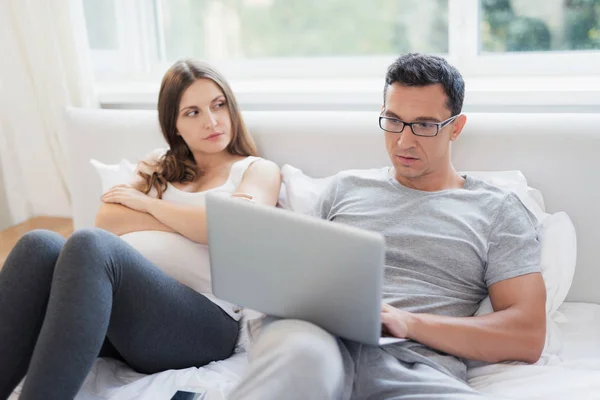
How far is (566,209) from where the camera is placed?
167 cm

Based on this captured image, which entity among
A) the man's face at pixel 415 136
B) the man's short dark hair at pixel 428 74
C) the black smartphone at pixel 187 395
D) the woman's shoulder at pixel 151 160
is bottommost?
the black smartphone at pixel 187 395

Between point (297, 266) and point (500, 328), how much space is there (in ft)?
1.68

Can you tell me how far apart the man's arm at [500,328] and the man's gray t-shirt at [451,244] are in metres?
0.03

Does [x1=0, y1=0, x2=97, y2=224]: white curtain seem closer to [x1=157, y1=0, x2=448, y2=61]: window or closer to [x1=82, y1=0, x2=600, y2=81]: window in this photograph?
[x1=82, y1=0, x2=600, y2=81]: window

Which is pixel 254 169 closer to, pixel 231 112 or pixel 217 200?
pixel 231 112

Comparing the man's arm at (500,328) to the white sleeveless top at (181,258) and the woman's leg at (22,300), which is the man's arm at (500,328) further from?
the woman's leg at (22,300)

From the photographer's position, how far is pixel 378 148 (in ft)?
5.89

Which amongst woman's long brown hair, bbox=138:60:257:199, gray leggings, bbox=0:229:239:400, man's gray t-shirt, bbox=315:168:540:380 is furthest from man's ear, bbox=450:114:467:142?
gray leggings, bbox=0:229:239:400

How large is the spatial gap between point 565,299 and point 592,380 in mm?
389

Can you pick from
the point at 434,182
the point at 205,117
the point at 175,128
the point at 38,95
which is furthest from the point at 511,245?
the point at 38,95

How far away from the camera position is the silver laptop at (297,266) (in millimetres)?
1034

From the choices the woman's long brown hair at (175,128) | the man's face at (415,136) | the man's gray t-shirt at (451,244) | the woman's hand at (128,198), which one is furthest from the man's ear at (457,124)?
the woman's hand at (128,198)

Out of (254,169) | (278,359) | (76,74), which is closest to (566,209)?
(254,169)

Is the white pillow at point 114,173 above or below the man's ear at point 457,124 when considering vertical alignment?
below
